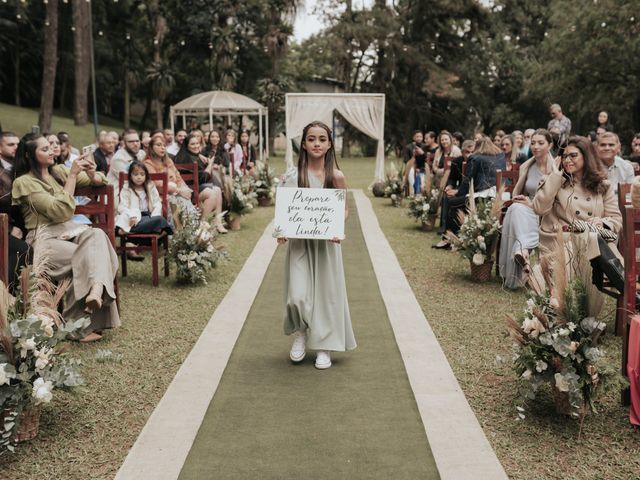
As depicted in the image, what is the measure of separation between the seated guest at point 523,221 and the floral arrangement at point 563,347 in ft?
11.1

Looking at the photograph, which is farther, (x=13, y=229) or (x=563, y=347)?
(x=13, y=229)

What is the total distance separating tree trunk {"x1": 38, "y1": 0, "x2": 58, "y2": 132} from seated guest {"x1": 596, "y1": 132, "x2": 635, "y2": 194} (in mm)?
24759

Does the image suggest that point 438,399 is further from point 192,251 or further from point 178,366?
point 192,251

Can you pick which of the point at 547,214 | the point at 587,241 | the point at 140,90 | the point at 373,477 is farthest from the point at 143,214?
the point at 140,90

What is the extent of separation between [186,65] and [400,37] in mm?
14811

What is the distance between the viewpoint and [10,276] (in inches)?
226

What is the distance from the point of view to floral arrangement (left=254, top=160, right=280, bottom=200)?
16969mm

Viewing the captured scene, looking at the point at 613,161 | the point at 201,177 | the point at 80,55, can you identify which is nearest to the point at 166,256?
the point at 201,177

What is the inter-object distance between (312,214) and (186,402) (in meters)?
1.54

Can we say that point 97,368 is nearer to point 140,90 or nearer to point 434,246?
point 434,246

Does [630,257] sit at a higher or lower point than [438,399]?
higher

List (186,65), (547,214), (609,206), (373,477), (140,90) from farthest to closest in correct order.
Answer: (140,90)
(186,65)
(547,214)
(609,206)
(373,477)

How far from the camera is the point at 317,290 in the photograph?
213 inches

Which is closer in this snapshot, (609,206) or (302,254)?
(302,254)
